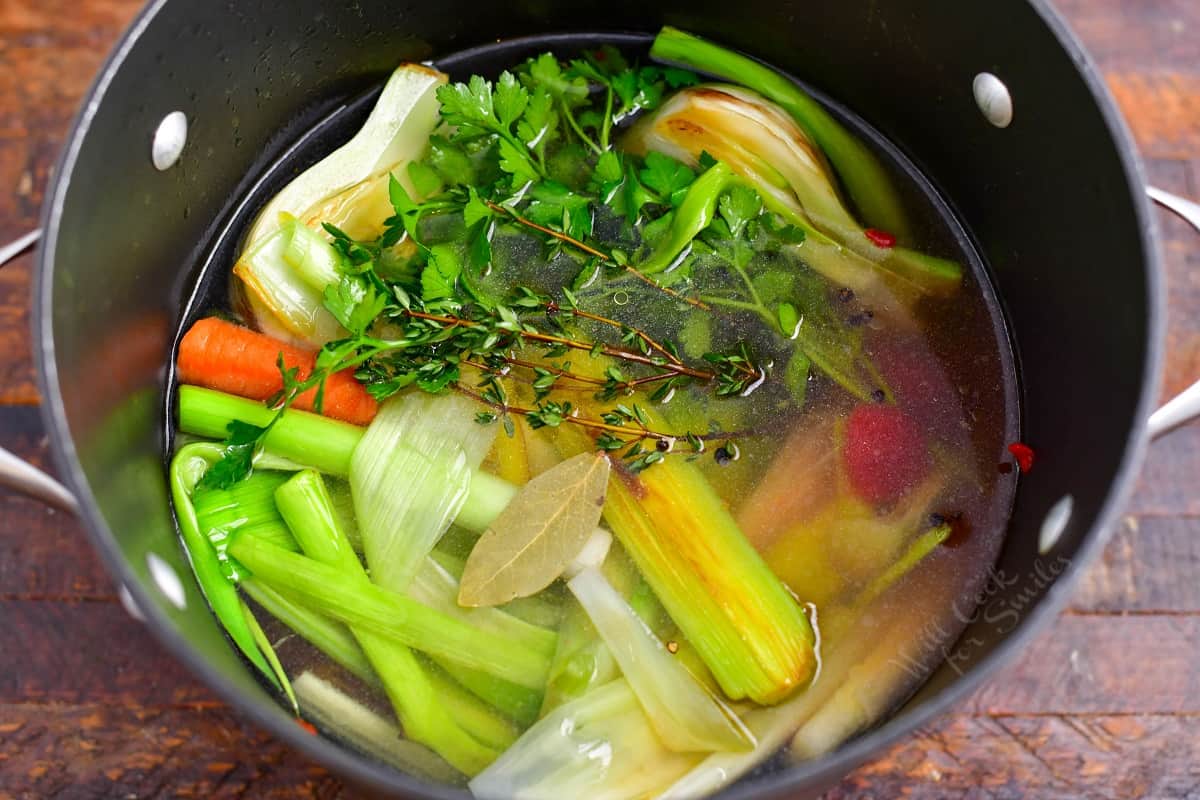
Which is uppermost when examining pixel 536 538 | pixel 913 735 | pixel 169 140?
pixel 169 140

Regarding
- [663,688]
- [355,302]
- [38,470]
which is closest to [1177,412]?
[663,688]

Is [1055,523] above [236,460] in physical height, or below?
below

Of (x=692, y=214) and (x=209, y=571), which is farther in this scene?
(x=692, y=214)

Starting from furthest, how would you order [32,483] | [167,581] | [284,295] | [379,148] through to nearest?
1. [379,148]
2. [284,295]
3. [167,581]
4. [32,483]

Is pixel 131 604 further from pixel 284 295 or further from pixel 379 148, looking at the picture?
pixel 379 148

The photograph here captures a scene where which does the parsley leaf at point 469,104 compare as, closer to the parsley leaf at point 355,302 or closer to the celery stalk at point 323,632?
the parsley leaf at point 355,302

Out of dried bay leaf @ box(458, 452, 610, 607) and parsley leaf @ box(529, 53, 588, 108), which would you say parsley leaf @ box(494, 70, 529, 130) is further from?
dried bay leaf @ box(458, 452, 610, 607)

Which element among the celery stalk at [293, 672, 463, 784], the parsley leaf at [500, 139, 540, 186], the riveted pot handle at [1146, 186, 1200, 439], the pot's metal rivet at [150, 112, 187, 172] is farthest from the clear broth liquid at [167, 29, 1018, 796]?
the riveted pot handle at [1146, 186, 1200, 439]

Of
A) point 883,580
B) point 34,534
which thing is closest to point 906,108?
point 883,580

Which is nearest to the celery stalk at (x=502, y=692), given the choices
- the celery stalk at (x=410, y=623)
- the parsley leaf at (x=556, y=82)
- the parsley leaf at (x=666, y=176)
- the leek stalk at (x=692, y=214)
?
the celery stalk at (x=410, y=623)
